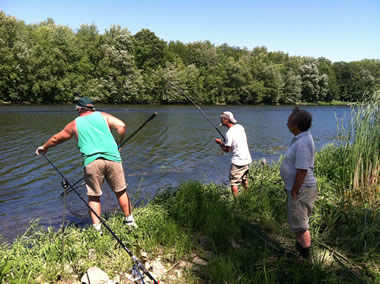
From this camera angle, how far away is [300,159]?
2916mm

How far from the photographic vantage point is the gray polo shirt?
2.91 metres

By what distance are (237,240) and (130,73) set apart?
159 ft

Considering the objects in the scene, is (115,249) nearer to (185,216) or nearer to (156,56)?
(185,216)

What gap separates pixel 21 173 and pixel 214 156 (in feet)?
23.8

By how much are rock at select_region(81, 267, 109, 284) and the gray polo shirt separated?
7.03 ft

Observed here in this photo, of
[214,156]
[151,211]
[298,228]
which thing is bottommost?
[214,156]

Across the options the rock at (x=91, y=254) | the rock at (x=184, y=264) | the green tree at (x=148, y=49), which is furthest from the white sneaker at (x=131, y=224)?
the green tree at (x=148, y=49)

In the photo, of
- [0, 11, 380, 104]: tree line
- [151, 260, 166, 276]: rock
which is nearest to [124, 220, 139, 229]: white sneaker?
[151, 260, 166, 276]: rock

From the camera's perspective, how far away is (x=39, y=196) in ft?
22.3

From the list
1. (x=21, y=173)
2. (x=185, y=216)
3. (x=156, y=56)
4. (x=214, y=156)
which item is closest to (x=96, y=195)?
(x=185, y=216)

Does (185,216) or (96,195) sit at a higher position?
(96,195)

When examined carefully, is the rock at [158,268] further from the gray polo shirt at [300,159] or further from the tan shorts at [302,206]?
the gray polo shirt at [300,159]

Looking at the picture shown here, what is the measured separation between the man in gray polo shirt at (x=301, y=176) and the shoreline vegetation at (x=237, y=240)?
1.35 ft

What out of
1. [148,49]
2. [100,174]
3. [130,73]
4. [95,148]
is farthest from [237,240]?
[148,49]
